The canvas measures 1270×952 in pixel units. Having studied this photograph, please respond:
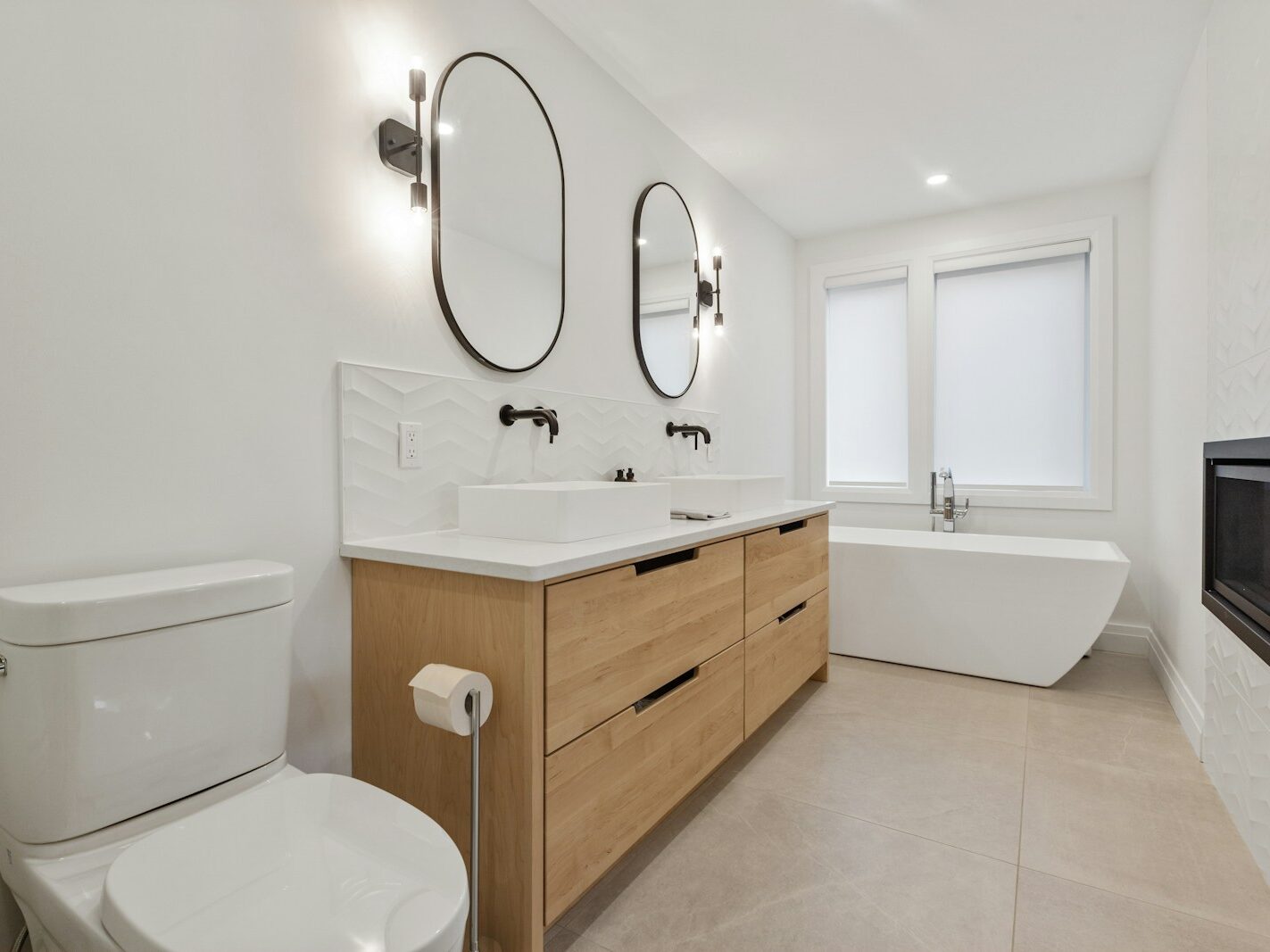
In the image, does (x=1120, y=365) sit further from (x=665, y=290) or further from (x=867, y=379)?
(x=665, y=290)

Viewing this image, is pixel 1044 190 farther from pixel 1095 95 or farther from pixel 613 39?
pixel 613 39

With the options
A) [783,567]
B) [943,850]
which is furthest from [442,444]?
[943,850]

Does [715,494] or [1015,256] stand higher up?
[1015,256]

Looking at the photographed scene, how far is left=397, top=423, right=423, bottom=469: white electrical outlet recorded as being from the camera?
1.66m

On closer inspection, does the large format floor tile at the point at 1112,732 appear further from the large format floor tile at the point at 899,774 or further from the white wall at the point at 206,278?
the white wall at the point at 206,278

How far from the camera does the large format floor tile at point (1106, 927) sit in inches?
54.2

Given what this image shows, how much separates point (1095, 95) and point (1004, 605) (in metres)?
2.06

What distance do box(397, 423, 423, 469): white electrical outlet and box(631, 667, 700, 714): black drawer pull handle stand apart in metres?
0.79

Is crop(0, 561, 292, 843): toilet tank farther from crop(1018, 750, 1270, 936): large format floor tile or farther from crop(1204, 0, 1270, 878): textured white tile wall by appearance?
crop(1204, 0, 1270, 878): textured white tile wall

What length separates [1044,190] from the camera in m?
3.53

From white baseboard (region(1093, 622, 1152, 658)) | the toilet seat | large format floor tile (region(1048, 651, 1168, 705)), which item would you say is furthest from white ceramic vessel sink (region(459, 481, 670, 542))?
white baseboard (region(1093, 622, 1152, 658))

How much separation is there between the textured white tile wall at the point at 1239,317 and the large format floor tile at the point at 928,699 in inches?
23.6

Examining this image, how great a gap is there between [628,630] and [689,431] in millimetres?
1464

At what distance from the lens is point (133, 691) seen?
40.3 inches
